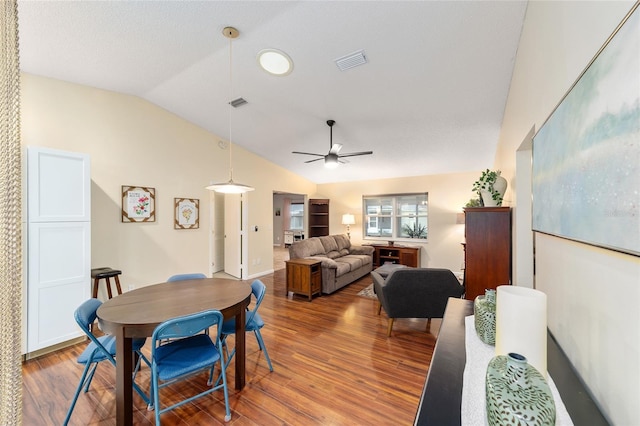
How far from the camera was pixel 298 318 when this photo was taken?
3566 millimetres

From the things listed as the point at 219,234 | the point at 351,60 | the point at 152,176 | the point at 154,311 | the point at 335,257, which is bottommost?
the point at 335,257

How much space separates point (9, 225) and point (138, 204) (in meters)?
3.80

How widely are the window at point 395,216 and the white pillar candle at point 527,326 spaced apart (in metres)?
5.75

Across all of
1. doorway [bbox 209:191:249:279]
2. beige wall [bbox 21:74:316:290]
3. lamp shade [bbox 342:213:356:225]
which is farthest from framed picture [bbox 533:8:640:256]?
lamp shade [bbox 342:213:356:225]

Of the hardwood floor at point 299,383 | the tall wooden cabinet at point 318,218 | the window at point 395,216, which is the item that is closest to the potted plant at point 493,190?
the hardwood floor at point 299,383

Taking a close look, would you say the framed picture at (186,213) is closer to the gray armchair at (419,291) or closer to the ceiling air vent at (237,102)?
the ceiling air vent at (237,102)

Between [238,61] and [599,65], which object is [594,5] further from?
[238,61]

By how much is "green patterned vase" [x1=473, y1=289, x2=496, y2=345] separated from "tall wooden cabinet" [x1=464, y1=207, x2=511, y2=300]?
1.56 m

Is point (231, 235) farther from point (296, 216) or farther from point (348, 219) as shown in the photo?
point (296, 216)

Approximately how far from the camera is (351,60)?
2723mm

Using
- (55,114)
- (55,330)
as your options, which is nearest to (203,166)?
(55,114)

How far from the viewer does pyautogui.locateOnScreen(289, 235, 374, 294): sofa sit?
4.58 m

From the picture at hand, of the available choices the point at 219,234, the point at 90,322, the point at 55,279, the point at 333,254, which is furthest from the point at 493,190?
the point at 219,234

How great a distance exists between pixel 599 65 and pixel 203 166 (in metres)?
5.03
